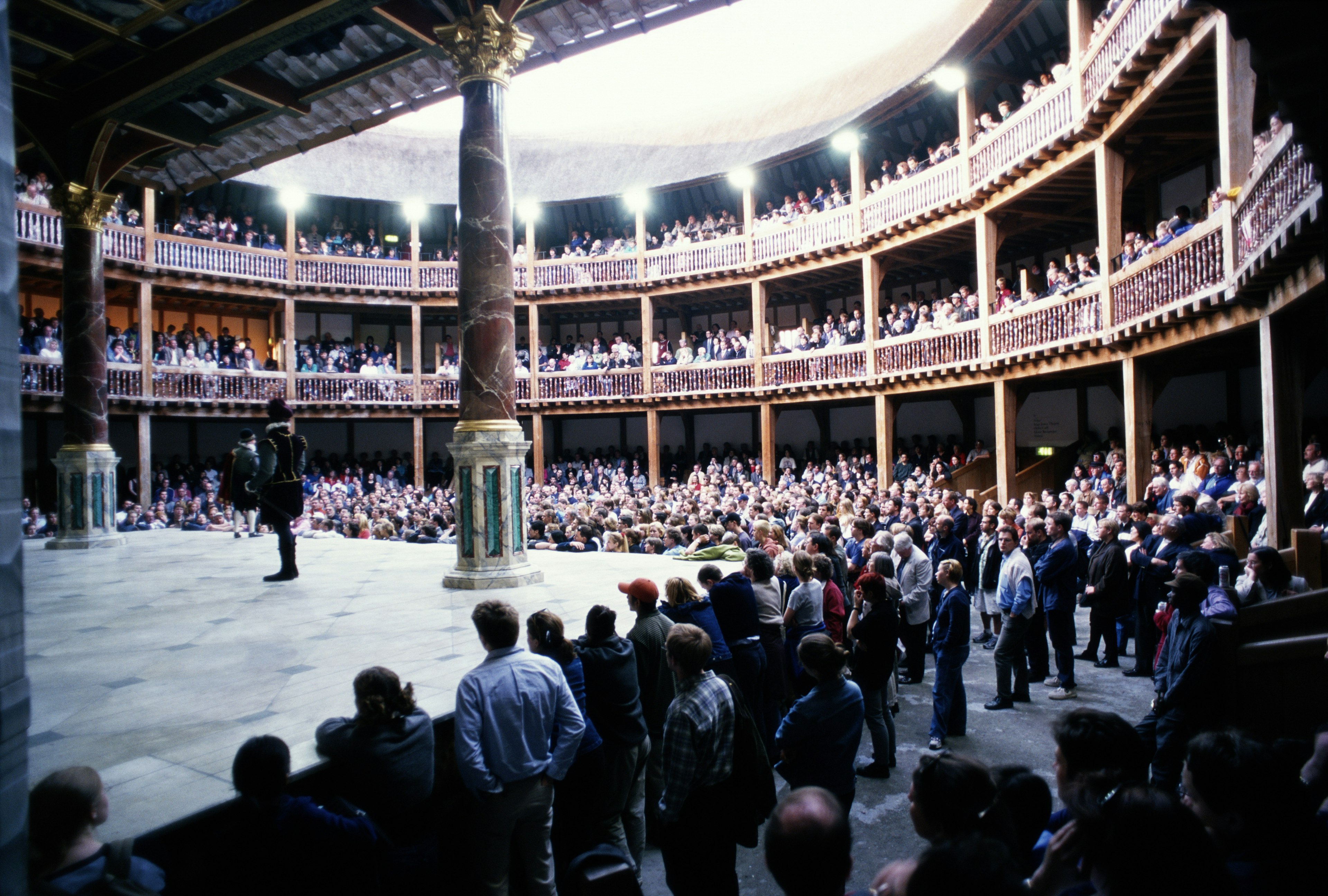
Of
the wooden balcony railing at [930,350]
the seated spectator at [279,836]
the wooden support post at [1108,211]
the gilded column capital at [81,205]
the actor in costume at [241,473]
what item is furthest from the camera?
the wooden balcony railing at [930,350]

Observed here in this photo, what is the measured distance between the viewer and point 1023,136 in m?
13.6

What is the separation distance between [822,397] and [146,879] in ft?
59.7

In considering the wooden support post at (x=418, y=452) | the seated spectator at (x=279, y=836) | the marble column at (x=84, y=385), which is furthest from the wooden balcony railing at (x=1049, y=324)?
the wooden support post at (x=418, y=452)

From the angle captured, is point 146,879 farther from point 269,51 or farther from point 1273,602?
point 269,51

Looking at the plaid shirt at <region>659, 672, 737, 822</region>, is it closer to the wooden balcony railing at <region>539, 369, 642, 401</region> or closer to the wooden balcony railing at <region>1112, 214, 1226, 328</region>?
the wooden balcony railing at <region>1112, 214, 1226, 328</region>

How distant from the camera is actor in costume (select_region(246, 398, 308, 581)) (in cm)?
709

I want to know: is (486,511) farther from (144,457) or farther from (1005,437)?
(144,457)

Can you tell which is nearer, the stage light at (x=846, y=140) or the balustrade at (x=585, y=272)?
the stage light at (x=846, y=140)

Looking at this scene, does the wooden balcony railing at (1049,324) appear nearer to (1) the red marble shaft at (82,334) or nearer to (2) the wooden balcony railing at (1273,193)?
(2) the wooden balcony railing at (1273,193)

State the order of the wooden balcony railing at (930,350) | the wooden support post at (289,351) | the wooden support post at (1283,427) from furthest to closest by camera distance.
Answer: the wooden support post at (289,351) < the wooden balcony railing at (930,350) < the wooden support post at (1283,427)

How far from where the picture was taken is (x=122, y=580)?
26.0ft

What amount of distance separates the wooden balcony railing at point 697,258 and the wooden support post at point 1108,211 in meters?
10.2

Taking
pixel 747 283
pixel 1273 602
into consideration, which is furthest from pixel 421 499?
pixel 1273 602

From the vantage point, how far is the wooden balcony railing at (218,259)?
19.9 metres
